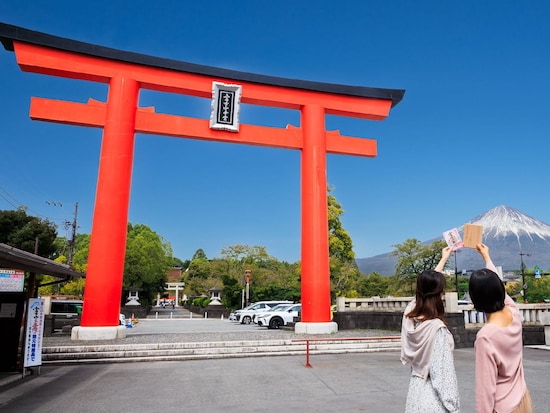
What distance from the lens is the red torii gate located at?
1251 cm

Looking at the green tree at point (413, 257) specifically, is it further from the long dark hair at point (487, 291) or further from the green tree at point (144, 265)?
the long dark hair at point (487, 291)

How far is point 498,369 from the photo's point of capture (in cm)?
200

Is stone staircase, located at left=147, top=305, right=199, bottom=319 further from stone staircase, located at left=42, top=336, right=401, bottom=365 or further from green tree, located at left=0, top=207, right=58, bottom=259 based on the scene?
stone staircase, located at left=42, top=336, right=401, bottom=365

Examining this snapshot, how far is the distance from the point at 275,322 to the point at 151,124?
466 inches

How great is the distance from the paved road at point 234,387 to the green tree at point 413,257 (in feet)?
91.4

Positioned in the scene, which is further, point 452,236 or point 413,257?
point 413,257

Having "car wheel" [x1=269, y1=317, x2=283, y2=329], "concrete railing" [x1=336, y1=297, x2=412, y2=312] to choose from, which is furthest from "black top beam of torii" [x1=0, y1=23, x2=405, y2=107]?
"car wheel" [x1=269, y1=317, x2=283, y2=329]

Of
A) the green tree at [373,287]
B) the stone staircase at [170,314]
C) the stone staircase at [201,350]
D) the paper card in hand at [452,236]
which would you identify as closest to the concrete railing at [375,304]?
the stone staircase at [201,350]

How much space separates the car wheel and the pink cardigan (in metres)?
19.0

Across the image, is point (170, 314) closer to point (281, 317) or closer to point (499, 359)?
point (281, 317)

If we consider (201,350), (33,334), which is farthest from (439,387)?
(201,350)

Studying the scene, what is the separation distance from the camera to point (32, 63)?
12844mm

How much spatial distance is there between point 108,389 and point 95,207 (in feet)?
24.8

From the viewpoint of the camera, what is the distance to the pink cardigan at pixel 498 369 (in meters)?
1.93
